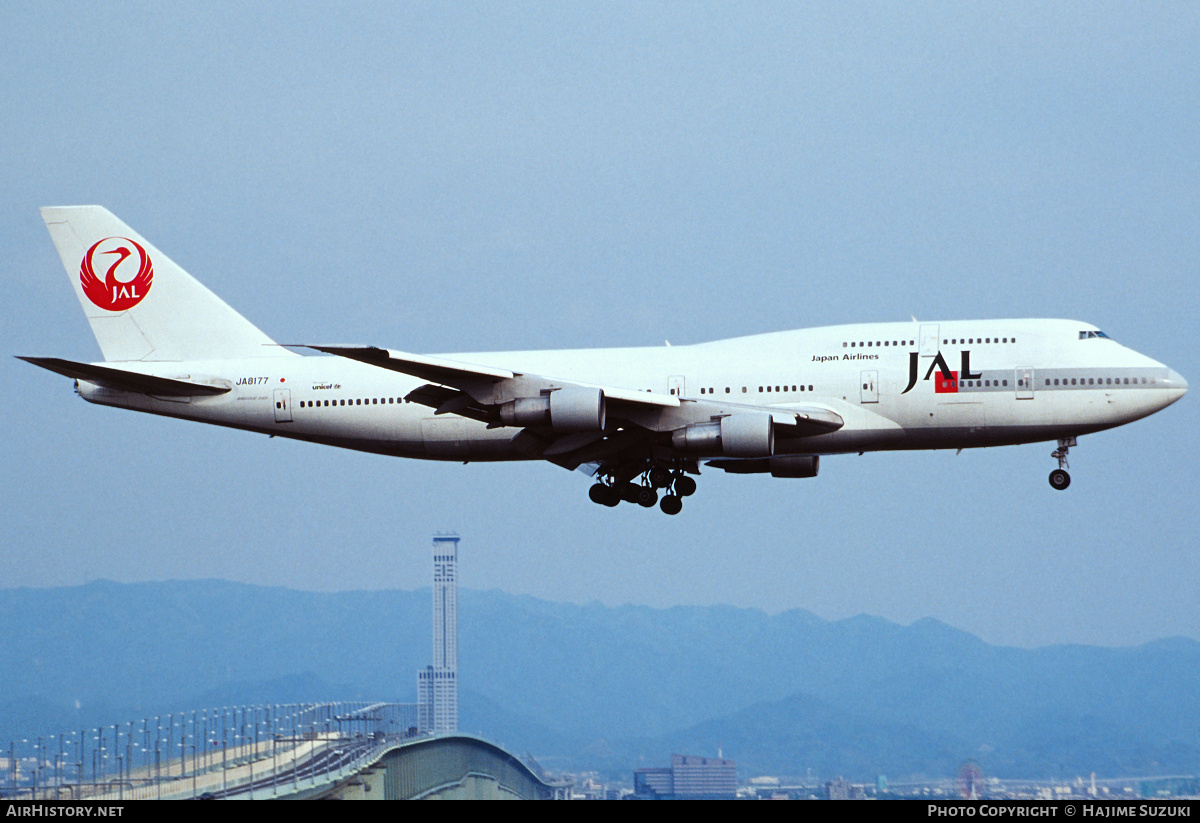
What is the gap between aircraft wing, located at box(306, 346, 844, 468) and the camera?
3831 centimetres

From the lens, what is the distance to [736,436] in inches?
1503

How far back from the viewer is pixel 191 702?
160000mm

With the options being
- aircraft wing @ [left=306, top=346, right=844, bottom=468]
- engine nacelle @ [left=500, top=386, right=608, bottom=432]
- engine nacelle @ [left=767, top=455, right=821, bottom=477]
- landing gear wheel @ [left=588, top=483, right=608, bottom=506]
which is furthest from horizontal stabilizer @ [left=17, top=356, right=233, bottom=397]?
engine nacelle @ [left=767, top=455, right=821, bottom=477]

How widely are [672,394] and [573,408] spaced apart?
13.3 ft

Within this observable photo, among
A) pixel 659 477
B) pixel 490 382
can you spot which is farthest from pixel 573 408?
pixel 659 477

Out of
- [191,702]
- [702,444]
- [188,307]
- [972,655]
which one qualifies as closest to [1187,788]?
[702,444]

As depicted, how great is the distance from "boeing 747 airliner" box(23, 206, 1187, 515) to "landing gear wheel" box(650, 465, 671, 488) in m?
0.07

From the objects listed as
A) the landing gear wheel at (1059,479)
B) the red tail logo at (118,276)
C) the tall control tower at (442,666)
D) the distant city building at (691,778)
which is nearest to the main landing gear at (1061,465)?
the landing gear wheel at (1059,479)

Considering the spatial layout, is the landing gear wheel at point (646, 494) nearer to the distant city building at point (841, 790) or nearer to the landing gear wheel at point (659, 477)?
the landing gear wheel at point (659, 477)

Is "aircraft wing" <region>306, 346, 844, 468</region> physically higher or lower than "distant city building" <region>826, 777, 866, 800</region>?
higher

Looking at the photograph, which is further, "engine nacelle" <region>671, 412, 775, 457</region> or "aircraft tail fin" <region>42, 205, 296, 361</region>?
"aircraft tail fin" <region>42, 205, 296, 361</region>

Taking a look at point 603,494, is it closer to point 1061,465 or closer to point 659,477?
point 659,477

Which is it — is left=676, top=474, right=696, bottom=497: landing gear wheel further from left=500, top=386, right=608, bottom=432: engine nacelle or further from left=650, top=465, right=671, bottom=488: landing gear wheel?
left=500, top=386, right=608, bottom=432: engine nacelle
